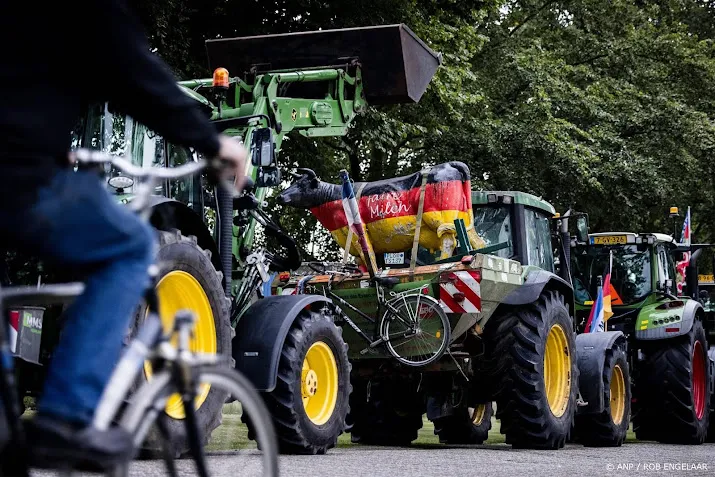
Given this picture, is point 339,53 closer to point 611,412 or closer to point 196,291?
point 196,291

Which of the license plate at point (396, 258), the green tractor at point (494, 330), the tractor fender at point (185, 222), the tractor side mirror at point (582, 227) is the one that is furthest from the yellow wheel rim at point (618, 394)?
the tractor fender at point (185, 222)

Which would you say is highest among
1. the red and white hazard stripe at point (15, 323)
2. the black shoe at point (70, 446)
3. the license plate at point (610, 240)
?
the license plate at point (610, 240)

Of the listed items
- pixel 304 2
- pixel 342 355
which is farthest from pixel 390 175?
pixel 342 355

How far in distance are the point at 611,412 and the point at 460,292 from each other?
317cm

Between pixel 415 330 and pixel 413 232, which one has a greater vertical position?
pixel 413 232

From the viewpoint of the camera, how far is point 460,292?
404 inches

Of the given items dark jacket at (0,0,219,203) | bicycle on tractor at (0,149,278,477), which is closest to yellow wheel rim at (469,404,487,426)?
bicycle on tractor at (0,149,278,477)

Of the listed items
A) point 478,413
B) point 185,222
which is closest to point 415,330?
point 185,222

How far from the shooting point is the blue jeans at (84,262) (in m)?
2.96

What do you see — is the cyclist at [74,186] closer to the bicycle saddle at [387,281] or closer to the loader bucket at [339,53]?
the bicycle saddle at [387,281]

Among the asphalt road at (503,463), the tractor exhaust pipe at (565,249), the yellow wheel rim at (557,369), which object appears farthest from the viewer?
the tractor exhaust pipe at (565,249)

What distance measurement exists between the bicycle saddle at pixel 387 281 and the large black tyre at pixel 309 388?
1011mm

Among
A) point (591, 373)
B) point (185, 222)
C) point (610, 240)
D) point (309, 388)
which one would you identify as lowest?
point (309, 388)

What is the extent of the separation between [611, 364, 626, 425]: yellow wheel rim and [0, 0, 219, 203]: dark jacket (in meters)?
10.2
